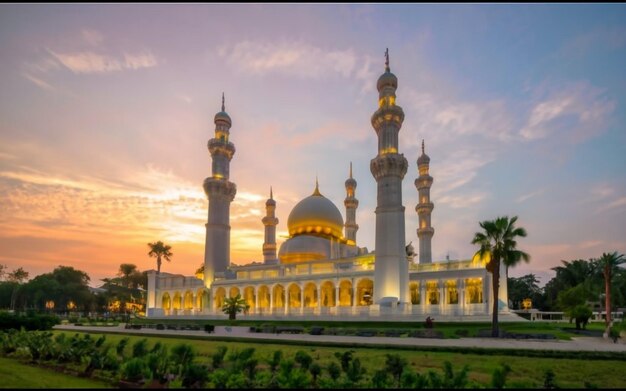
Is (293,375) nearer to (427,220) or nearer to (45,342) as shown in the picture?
(45,342)

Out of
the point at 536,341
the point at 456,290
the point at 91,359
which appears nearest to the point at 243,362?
the point at 91,359

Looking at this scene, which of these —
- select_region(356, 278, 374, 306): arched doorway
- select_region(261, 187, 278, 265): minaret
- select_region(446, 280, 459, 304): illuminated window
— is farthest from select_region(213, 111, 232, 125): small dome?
select_region(446, 280, 459, 304): illuminated window

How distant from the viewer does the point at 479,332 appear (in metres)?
33.2

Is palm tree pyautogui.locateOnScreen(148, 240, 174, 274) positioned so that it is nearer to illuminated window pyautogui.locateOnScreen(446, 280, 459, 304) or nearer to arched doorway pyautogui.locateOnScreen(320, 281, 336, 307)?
arched doorway pyautogui.locateOnScreen(320, 281, 336, 307)

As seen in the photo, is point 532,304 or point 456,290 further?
point 532,304

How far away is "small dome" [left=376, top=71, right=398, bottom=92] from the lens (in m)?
58.8

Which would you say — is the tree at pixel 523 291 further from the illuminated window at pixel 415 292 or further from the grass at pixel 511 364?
the grass at pixel 511 364

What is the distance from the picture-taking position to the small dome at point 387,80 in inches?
2315

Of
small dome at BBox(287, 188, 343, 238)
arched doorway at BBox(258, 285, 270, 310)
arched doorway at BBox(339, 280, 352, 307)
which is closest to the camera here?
arched doorway at BBox(339, 280, 352, 307)

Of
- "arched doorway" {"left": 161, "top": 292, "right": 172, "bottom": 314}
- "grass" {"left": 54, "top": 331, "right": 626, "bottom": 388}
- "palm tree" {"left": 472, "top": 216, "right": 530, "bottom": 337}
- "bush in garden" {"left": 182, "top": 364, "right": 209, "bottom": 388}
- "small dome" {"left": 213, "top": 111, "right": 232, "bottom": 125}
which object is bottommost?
"arched doorway" {"left": 161, "top": 292, "right": 172, "bottom": 314}

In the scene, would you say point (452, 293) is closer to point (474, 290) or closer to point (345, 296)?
point (474, 290)

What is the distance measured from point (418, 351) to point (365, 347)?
2.89 meters

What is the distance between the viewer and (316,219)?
80312 millimetres

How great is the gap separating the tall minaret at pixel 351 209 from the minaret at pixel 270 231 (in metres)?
14.4
